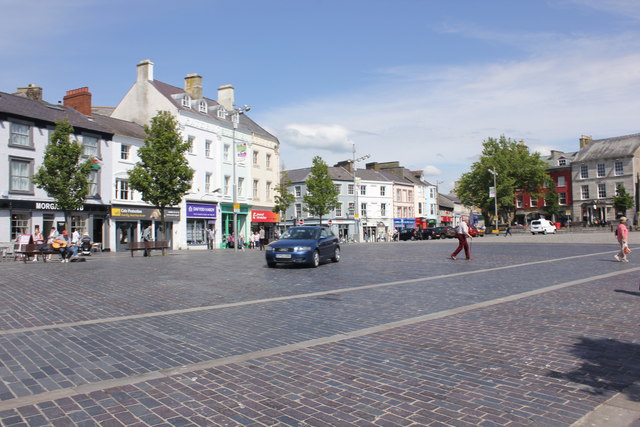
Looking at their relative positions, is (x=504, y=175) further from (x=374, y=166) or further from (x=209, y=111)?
(x=209, y=111)

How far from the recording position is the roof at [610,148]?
70125mm

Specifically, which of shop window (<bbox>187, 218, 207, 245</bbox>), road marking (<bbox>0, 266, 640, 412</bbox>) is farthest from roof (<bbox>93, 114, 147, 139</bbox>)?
road marking (<bbox>0, 266, 640, 412</bbox>)

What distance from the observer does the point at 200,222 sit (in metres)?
43.8

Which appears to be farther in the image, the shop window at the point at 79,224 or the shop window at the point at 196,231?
the shop window at the point at 196,231

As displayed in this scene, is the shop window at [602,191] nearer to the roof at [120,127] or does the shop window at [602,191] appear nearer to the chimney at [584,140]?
the chimney at [584,140]

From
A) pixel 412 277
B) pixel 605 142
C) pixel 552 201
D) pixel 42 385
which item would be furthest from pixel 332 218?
pixel 42 385

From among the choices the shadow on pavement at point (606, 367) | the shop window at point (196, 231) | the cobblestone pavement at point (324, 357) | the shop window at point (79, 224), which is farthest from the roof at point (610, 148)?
the shadow on pavement at point (606, 367)

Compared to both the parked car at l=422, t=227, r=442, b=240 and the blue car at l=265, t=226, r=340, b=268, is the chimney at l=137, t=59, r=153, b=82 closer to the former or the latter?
the blue car at l=265, t=226, r=340, b=268

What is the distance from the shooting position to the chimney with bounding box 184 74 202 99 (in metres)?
47.5

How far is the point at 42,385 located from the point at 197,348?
1763mm

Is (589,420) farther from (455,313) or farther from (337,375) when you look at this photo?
(455,313)

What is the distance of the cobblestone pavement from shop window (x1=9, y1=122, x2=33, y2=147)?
23163mm

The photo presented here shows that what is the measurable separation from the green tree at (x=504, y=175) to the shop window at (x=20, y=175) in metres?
63.3

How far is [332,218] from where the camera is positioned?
68.9 m
